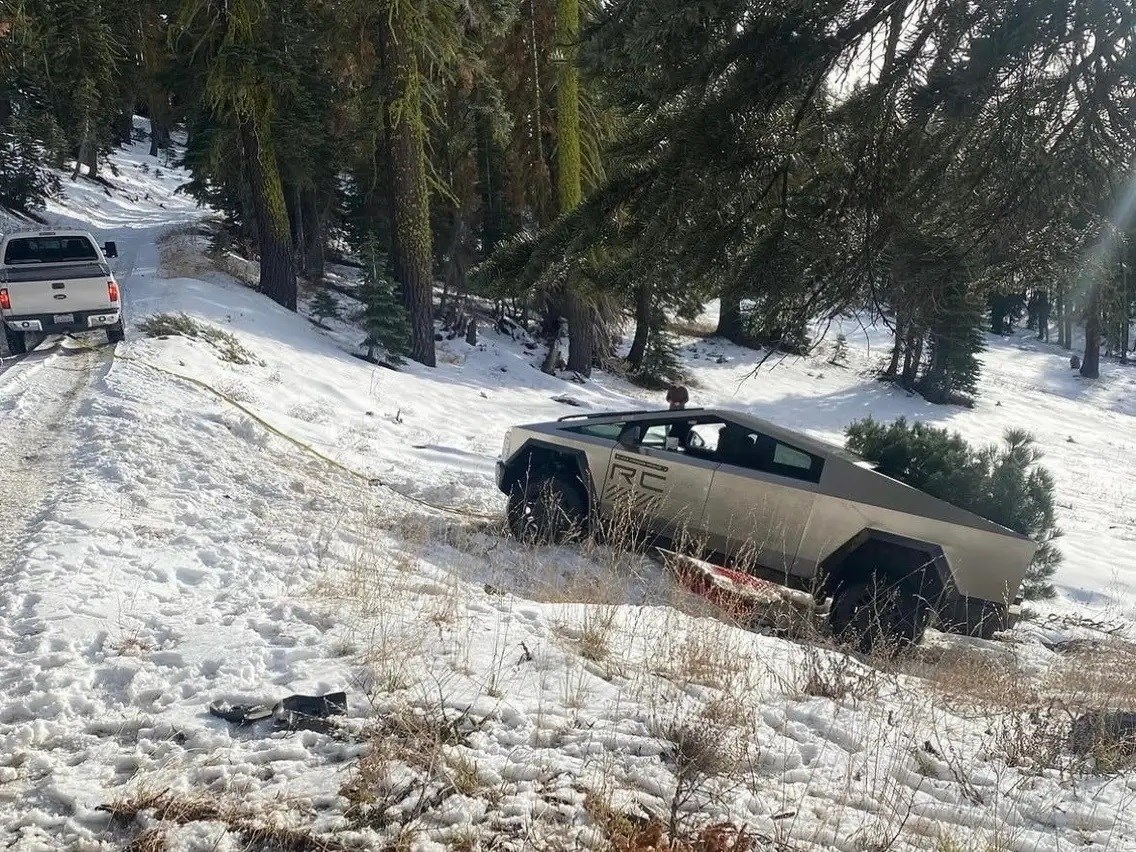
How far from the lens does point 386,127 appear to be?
19.1m

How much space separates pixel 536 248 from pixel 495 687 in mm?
2370

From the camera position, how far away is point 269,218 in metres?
20.2

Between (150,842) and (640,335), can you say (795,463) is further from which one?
(640,335)

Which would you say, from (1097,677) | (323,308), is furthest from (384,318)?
(1097,677)

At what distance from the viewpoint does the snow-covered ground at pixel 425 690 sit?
10.4ft

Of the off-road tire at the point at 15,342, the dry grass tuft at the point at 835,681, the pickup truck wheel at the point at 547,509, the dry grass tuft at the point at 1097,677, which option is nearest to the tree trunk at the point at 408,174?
the off-road tire at the point at 15,342

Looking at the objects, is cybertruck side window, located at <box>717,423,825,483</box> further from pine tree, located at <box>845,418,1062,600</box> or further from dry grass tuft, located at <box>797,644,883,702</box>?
dry grass tuft, located at <box>797,644,883,702</box>

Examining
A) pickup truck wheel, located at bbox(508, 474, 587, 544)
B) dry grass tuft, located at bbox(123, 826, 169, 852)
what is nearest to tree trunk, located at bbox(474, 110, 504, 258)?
pickup truck wheel, located at bbox(508, 474, 587, 544)

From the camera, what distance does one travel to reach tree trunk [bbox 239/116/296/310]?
788 inches

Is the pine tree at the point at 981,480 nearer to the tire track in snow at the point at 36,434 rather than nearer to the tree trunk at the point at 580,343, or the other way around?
the tire track in snow at the point at 36,434

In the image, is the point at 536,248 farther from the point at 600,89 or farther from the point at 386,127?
the point at 386,127

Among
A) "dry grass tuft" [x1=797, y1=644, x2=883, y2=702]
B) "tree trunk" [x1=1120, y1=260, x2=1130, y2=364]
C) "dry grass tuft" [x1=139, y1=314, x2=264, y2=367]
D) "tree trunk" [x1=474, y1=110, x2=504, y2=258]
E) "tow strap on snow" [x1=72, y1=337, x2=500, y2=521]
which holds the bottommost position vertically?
"tow strap on snow" [x1=72, y1=337, x2=500, y2=521]

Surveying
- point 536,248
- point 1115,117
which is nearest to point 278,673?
point 536,248

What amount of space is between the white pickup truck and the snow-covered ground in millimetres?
4871
